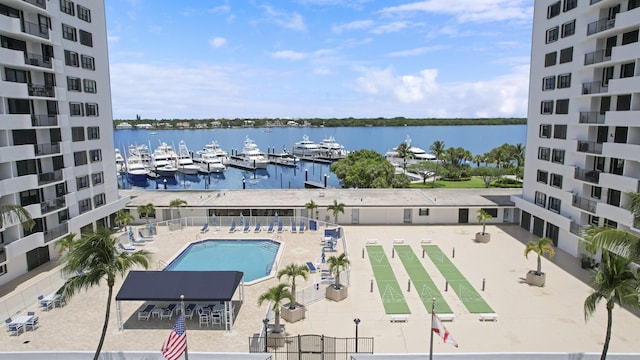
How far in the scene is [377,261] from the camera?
3092 centimetres

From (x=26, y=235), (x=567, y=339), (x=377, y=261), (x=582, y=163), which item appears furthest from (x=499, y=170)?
(x=26, y=235)

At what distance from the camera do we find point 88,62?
3534 cm

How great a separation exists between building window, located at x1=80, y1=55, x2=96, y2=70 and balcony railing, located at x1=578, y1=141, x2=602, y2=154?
132ft

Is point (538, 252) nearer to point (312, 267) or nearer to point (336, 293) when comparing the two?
point (336, 293)

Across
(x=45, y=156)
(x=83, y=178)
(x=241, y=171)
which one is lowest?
(x=241, y=171)

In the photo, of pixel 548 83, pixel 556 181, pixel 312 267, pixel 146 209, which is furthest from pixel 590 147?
pixel 146 209

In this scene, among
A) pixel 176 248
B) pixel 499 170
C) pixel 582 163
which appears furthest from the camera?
pixel 499 170

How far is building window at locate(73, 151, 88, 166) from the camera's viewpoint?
112 ft

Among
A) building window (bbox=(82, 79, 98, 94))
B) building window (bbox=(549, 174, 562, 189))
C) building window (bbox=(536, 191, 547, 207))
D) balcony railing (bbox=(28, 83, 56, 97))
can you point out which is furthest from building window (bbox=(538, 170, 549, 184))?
balcony railing (bbox=(28, 83, 56, 97))

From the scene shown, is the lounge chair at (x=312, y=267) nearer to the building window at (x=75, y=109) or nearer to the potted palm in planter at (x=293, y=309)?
the potted palm in planter at (x=293, y=309)

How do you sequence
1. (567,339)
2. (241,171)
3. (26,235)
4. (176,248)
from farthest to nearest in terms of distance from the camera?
(241,171)
(176,248)
(26,235)
(567,339)

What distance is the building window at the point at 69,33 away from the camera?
106 feet

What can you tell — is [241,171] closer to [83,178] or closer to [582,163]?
[83,178]

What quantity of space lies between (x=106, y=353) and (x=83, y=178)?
23157mm
